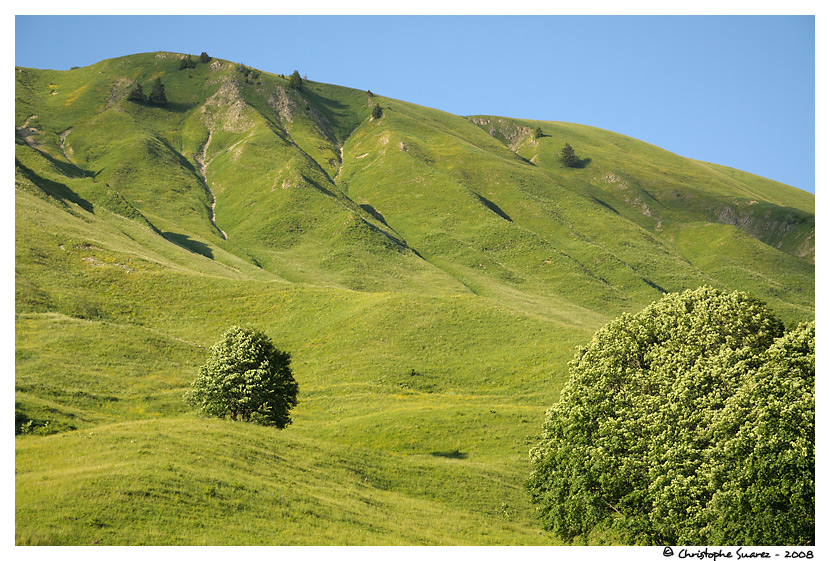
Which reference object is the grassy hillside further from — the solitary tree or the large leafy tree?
the large leafy tree

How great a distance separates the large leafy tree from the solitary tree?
68.7ft

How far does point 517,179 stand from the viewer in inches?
7589

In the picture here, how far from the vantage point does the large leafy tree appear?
1008 inches

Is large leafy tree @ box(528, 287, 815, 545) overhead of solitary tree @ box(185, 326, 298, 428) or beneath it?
overhead

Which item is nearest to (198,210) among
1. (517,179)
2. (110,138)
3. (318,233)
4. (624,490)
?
(318,233)

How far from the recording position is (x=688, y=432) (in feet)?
94.0

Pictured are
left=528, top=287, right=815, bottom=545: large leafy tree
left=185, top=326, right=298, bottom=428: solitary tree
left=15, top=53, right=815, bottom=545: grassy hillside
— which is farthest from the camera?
left=185, top=326, right=298, bottom=428: solitary tree

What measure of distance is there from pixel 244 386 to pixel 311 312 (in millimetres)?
37133

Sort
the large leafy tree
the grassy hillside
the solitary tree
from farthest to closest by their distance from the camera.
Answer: the solitary tree < the grassy hillside < the large leafy tree

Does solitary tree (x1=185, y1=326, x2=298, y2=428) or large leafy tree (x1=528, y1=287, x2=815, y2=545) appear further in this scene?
solitary tree (x1=185, y1=326, x2=298, y2=428)

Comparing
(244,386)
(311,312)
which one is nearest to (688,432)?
(244,386)

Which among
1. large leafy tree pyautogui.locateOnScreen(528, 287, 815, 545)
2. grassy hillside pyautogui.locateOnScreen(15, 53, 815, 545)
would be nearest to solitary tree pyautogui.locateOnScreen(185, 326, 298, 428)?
grassy hillside pyautogui.locateOnScreen(15, 53, 815, 545)

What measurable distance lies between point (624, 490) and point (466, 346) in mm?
42464

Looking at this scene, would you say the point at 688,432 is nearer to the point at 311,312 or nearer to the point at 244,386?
the point at 244,386
